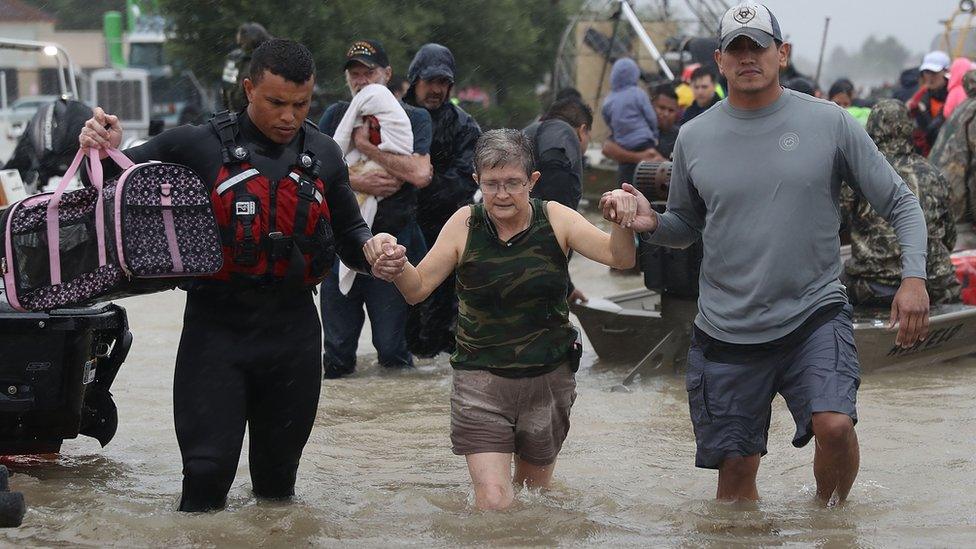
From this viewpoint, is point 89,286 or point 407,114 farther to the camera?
point 407,114

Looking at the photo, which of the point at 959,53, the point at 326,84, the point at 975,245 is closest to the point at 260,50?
the point at 975,245

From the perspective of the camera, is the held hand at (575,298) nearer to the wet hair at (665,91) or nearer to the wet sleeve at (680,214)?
the wet hair at (665,91)

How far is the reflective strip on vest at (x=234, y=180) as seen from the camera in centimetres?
497

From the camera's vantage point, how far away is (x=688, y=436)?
7457 millimetres

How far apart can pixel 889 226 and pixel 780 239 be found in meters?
4.31

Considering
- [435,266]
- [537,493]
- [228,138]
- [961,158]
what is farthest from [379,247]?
[961,158]

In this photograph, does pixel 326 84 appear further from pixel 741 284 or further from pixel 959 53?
pixel 741 284

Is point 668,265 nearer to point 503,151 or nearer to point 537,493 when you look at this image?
point 537,493

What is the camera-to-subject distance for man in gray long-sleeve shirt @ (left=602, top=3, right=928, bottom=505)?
5059mm

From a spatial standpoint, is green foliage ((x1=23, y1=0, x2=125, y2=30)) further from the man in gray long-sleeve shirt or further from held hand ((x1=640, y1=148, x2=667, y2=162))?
the man in gray long-sleeve shirt

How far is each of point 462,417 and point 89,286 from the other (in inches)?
56.9

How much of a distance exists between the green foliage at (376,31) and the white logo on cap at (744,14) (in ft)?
49.3

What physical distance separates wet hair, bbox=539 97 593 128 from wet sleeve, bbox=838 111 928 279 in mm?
4051

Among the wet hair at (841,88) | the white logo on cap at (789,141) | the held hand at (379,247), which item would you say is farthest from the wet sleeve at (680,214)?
the wet hair at (841,88)
